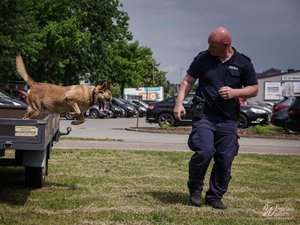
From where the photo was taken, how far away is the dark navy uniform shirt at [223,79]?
567 centimetres

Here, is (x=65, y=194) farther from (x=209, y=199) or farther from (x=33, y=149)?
(x=209, y=199)

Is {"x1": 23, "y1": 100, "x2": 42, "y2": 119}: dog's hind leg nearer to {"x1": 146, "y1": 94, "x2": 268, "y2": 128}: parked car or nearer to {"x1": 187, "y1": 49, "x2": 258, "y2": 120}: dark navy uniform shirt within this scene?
{"x1": 187, "y1": 49, "x2": 258, "y2": 120}: dark navy uniform shirt

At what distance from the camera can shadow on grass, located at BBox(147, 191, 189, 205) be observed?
5.95 metres

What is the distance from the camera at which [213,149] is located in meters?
5.59

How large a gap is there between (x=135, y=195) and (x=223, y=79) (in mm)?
1823

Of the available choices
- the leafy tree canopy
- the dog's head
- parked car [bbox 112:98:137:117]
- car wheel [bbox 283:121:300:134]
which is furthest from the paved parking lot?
parked car [bbox 112:98:137:117]

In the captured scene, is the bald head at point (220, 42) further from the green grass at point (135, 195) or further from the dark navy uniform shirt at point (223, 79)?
the green grass at point (135, 195)

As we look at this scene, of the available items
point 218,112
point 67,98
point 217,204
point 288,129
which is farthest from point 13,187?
point 288,129

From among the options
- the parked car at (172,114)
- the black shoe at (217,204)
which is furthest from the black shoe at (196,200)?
the parked car at (172,114)

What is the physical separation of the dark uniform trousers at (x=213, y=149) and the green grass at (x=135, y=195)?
28cm

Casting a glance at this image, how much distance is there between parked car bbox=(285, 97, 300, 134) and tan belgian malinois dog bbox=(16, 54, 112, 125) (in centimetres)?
1394

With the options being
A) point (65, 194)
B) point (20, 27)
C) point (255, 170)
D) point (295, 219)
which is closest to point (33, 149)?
point (65, 194)

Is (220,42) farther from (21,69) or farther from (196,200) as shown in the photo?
(21,69)

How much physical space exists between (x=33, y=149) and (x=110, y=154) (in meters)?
5.92
